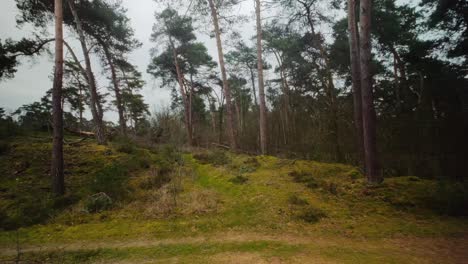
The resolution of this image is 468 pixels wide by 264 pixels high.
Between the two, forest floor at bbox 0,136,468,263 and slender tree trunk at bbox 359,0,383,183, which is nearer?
forest floor at bbox 0,136,468,263

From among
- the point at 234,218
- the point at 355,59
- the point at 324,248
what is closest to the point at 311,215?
the point at 324,248

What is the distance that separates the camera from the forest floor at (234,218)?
402 centimetres

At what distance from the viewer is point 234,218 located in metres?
5.66

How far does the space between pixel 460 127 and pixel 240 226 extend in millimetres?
11205

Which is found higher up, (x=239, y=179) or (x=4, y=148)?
(x=4, y=148)

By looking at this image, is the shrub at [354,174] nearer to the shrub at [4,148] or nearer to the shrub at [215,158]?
the shrub at [215,158]

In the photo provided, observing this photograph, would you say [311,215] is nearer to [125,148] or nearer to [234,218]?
[234,218]

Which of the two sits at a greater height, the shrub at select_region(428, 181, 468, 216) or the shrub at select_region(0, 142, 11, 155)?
the shrub at select_region(0, 142, 11, 155)

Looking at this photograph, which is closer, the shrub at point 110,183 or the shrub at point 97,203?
the shrub at point 97,203

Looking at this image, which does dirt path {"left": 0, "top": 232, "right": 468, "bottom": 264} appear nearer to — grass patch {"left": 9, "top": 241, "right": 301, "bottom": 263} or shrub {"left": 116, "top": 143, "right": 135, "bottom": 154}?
grass patch {"left": 9, "top": 241, "right": 301, "bottom": 263}

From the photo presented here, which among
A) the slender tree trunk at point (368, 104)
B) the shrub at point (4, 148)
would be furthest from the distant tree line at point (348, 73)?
the shrub at point (4, 148)

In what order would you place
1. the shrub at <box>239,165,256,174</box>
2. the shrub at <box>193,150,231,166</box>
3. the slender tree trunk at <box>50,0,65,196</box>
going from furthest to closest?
the shrub at <box>193,150,231,166</box>, the shrub at <box>239,165,256,174</box>, the slender tree trunk at <box>50,0,65,196</box>

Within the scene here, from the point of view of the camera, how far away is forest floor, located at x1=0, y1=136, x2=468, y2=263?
13.2 ft

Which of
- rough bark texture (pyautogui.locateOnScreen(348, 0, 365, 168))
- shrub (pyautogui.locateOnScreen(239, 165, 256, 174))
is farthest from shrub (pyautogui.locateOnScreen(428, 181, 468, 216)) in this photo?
shrub (pyautogui.locateOnScreen(239, 165, 256, 174))
